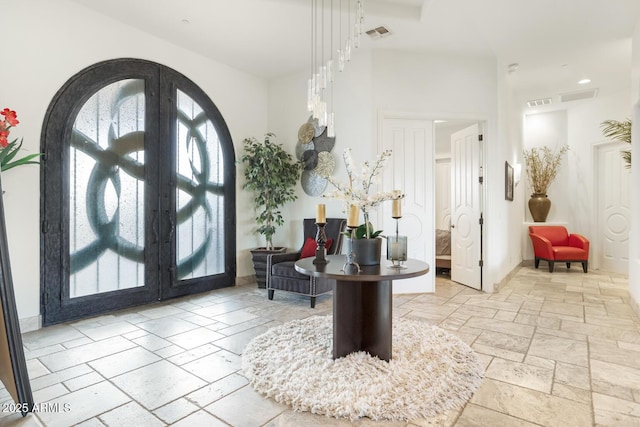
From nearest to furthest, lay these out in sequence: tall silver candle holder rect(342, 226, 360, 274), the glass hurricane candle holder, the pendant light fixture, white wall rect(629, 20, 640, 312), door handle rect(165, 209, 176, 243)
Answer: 1. tall silver candle holder rect(342, 226, 360, 274)
2. the glass hurricane candle holder
3. the pendant light fixture
4. white wall rect(629, 20, 640, 312)
5. door handle rect(165, 209, 176, 243)

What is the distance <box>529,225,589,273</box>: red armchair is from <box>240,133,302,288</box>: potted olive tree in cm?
454

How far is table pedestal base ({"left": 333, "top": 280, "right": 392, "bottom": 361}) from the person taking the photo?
2328 millimetres

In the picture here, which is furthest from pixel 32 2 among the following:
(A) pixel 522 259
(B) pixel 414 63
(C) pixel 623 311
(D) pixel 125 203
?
(A) pixel 522 259

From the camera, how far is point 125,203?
12.2ft

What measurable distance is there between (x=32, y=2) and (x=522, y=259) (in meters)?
7.89

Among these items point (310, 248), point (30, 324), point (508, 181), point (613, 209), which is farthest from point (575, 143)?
point (30, 324)

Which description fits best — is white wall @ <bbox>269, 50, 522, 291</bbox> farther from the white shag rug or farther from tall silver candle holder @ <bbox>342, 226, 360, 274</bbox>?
the white shag rug

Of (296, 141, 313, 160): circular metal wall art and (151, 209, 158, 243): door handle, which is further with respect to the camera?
(296, 141, 313, 160): circular metal wall art

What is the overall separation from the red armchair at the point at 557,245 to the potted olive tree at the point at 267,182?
454 cm

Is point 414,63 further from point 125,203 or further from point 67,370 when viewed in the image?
point 67,370

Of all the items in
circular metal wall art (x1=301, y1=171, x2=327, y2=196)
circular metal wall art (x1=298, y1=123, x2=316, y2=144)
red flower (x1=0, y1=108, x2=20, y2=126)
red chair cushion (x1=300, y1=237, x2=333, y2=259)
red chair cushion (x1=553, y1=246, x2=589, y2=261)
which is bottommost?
red chair cushion (x1=553, y1=246, x2=589, y2=261)

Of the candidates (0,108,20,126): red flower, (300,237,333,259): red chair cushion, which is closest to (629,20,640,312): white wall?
(300,237,333,259): red chair cushion

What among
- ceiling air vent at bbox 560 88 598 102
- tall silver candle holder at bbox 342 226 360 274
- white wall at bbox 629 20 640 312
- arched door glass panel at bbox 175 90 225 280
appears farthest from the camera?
ceiling air vent at bbox 560 88 598 102

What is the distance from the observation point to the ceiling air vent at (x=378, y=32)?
3803mm
